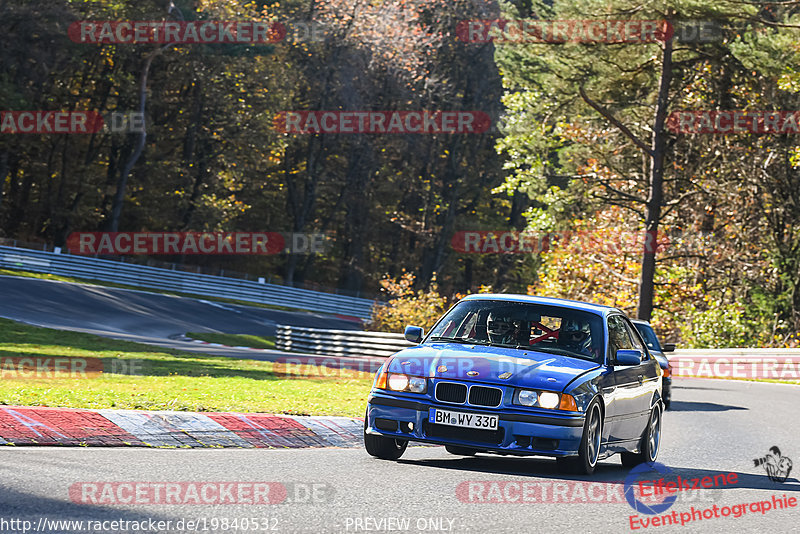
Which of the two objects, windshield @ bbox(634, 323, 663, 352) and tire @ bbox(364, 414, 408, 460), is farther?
windshield @ bbox(634, 323, 663, 352)

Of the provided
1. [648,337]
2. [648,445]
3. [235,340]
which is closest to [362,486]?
[648,445]

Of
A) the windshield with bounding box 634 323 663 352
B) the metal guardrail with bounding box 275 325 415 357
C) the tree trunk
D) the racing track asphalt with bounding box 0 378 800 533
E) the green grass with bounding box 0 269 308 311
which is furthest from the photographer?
the green grass with bounding box 0 269 308 311

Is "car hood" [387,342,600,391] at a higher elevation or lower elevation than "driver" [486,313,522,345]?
lower

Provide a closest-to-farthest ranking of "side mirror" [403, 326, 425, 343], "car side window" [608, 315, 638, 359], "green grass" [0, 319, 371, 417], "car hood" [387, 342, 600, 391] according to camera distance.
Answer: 1. "car hood" [387, 342, 600, 391]
2. "side mirror" [403, 326, 425, 343]
3. "car side window" [608, 315, 638, 359]
4. "green grass" [0, 319, 371, 417]

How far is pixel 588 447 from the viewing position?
979 centimetres

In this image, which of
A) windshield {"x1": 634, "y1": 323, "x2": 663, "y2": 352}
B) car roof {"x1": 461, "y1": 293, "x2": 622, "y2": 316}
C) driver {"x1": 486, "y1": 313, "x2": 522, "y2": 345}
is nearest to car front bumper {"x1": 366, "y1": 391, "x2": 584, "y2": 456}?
driver {"x1": 486, "y1": 313, "x2": 522, "y2": 345}

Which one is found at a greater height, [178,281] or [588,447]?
[588,447]

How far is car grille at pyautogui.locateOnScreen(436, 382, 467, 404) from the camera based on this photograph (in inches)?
379

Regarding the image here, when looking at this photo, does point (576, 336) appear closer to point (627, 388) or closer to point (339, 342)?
point (627, 388)

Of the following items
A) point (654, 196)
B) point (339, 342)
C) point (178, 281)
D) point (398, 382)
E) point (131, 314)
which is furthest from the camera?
point (178, 281)

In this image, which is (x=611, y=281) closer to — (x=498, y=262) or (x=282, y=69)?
(x=282, y=69)

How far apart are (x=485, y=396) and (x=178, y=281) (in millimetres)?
47312

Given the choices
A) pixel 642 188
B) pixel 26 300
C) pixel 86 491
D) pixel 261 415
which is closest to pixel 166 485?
pixel 86 491

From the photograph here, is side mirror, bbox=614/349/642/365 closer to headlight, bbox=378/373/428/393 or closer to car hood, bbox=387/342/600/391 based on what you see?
car hood, bbox=387/342/600/391
